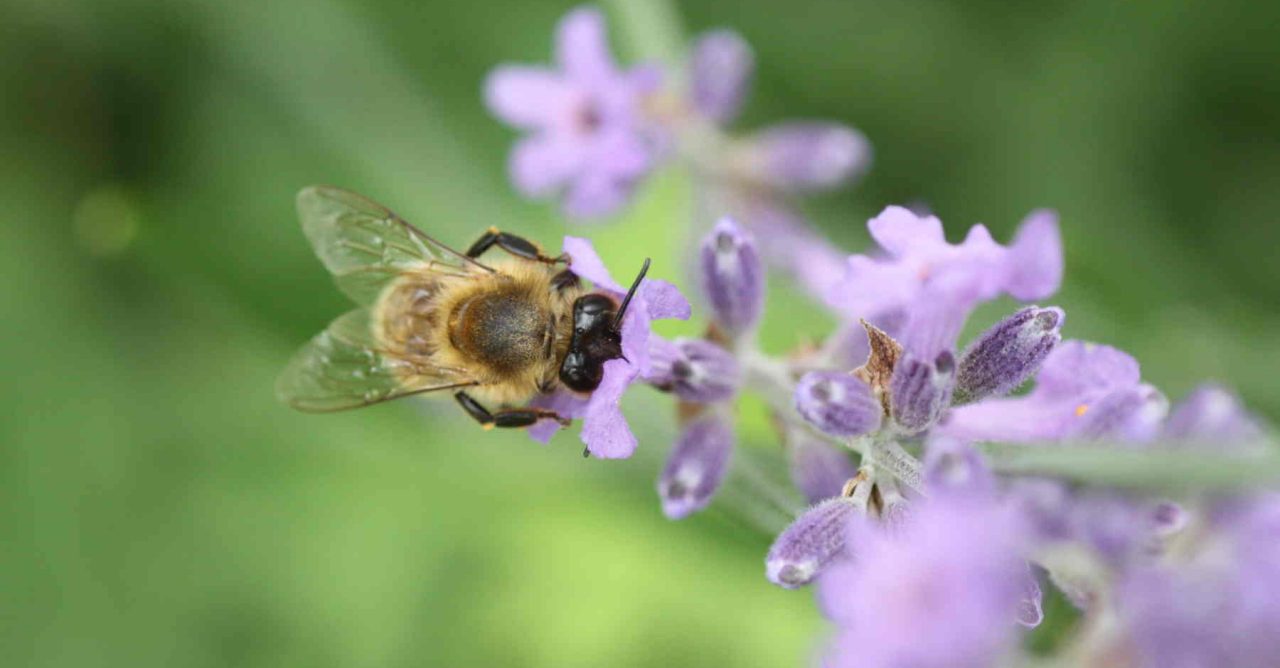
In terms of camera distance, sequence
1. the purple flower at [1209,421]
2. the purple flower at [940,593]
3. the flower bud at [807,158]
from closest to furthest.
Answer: the purple flower at [940,593] < the purple flower at [1209,421] < the flower bud at [807,158]

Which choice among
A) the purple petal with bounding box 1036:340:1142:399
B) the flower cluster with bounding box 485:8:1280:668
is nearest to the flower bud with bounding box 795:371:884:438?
the flower cluster with bounding box 485:8:1280:668

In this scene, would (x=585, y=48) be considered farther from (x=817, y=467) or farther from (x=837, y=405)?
(x=837, y=405)

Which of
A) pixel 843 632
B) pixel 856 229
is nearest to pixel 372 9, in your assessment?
pixel 856 229

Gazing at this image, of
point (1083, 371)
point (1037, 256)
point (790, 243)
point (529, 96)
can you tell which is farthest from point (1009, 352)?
point (529, 96)

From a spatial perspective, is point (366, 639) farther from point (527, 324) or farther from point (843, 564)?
point (843, 564)

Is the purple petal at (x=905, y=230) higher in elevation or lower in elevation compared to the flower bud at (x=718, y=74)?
lower

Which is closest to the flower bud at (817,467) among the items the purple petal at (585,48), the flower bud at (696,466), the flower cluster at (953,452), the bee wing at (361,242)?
the flower cluster at (953,452)

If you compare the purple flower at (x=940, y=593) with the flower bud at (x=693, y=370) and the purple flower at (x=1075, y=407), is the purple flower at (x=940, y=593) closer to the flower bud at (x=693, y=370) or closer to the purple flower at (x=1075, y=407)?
the purple flower at (x=1075, y=407)

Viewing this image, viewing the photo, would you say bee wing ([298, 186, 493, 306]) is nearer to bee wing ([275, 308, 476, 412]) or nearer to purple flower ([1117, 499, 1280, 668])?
bee wing ([275, 308, 476, 412])
